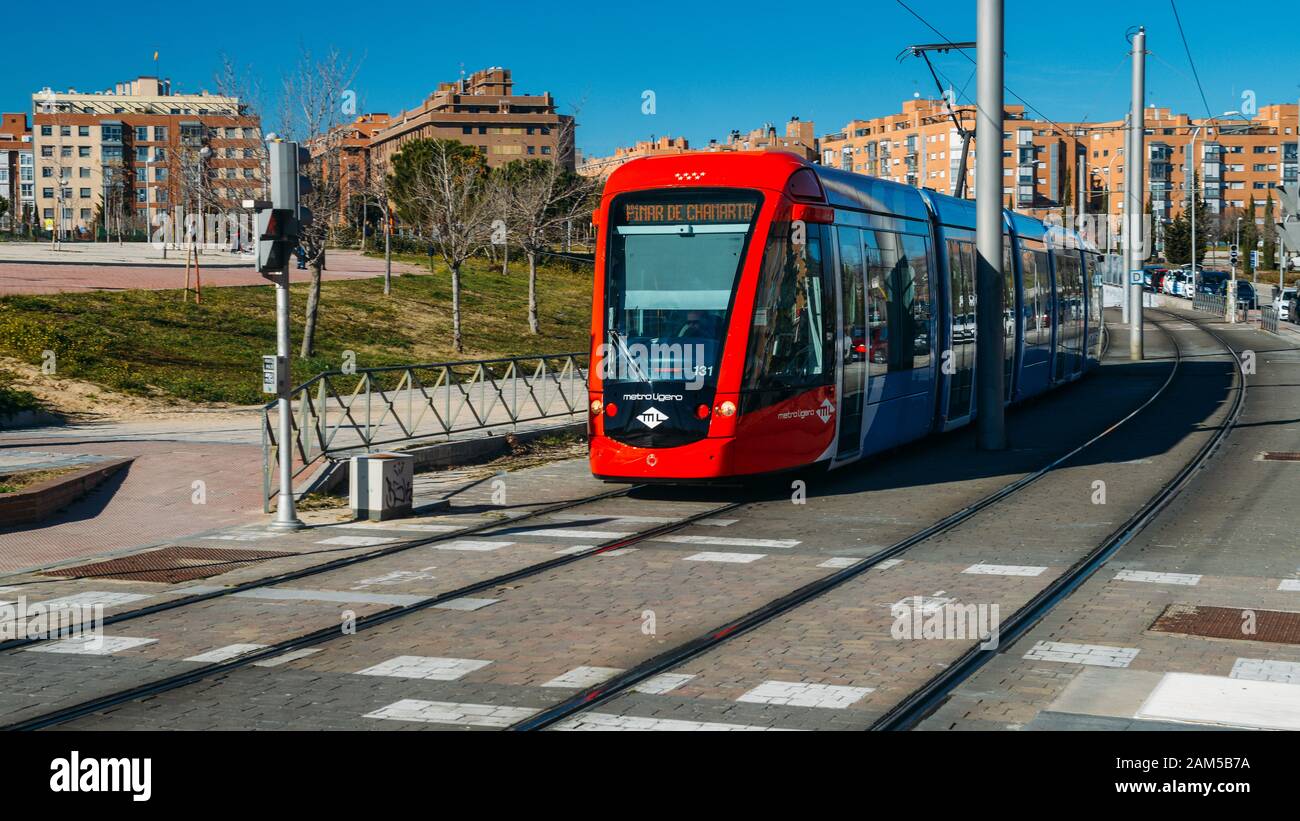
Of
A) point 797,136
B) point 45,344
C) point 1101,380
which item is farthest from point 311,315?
point 797,136

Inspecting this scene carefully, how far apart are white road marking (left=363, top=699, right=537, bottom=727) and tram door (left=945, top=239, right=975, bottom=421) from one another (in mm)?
14931

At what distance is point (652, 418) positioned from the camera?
51.6 feet

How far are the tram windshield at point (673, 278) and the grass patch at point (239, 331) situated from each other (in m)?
13.0

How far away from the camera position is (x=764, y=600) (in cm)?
1101

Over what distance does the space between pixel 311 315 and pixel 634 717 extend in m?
27.5

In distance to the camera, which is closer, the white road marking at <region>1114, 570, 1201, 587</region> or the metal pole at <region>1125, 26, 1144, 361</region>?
the white road marking at <region>1114, 570, 1201, 587</region>

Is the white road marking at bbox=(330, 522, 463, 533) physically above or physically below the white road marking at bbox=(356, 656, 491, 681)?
below

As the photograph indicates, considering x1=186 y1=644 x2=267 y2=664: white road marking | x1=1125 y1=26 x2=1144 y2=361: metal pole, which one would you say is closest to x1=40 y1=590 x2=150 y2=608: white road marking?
x1=186 y1=644 x2=267 y2=664: white road marking

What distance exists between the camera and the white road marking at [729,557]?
12.8 meters

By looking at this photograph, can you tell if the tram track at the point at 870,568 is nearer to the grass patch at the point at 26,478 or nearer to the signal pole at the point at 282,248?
the signal pole at the point at 282,248

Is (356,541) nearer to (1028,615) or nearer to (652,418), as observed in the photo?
(652,418)

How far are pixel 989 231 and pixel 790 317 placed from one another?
22.8 ft

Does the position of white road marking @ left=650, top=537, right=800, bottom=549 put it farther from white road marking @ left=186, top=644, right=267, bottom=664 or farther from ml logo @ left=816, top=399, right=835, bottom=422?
white road marking @ left=186, top=644, right=267, bottom=664

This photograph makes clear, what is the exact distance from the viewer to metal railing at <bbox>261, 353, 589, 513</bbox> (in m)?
18.0
